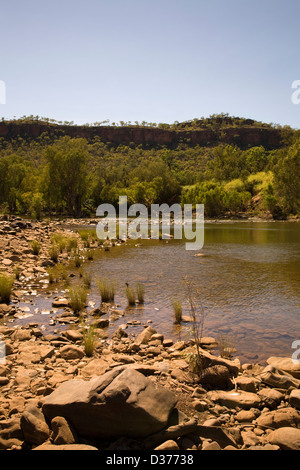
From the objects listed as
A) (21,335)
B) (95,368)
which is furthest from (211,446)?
(21,335)

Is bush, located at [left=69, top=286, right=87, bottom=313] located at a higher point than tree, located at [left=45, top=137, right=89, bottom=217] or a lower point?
lower

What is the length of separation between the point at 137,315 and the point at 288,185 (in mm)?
43466

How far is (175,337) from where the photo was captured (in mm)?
7047

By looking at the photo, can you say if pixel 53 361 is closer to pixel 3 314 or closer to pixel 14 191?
pixel 3 314

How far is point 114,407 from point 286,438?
1.75 metres

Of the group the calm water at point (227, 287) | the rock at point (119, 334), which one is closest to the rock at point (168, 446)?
the calm water at point (227, 287)

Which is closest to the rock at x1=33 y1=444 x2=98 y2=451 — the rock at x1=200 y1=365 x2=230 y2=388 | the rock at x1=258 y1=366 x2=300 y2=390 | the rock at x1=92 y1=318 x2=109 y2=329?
the rock at x1=200 y1=365 x2=230 y2=388

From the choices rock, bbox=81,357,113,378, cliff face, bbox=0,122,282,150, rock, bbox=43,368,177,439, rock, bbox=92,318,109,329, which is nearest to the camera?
rock, bbox=43,368,177,439

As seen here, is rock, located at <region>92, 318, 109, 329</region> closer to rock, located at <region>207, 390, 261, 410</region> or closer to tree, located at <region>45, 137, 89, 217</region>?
rock, located at <region>207, 390, 261, 410</region>

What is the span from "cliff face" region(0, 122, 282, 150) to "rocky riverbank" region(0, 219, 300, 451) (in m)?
126

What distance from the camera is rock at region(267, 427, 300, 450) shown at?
11.3 ft

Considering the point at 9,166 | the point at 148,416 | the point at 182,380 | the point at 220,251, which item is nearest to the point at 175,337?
the point at 182,380

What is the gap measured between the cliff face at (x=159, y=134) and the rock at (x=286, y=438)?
420 ft

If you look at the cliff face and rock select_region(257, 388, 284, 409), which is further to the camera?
the cliff face
